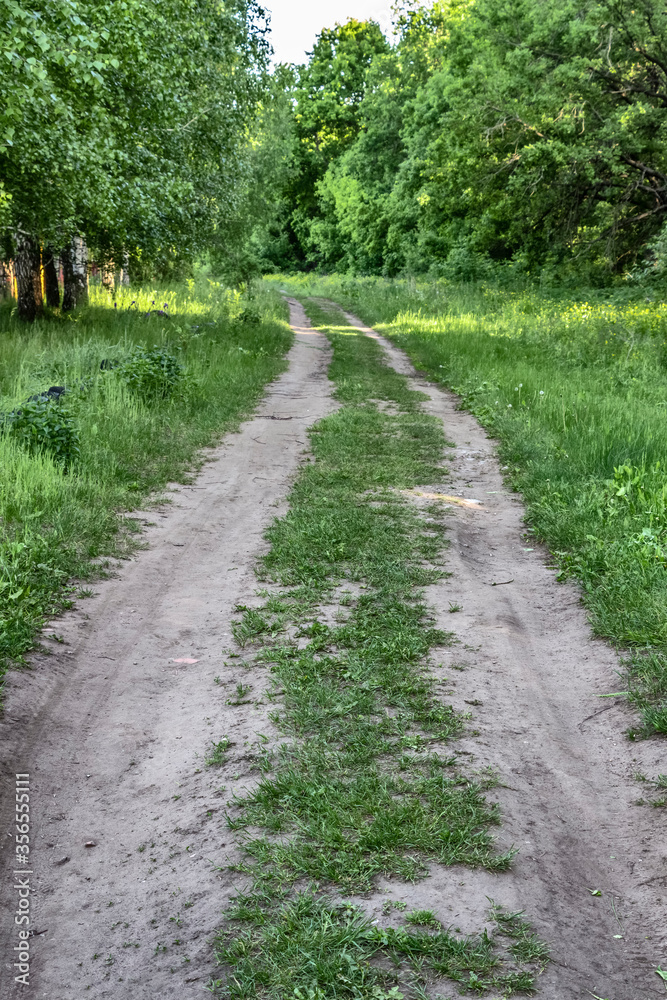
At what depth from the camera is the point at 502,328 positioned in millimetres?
17547

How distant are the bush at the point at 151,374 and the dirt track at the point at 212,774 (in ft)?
14.6

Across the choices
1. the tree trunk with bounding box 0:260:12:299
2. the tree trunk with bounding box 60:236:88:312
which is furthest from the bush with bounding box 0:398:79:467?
the tree trunk with bounding box 0:260:12:299

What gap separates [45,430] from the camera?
706 cm

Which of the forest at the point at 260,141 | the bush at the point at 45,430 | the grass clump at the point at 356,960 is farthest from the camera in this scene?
the forest at the point at 260,141

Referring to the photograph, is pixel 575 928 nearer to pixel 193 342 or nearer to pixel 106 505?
pixel 106 505

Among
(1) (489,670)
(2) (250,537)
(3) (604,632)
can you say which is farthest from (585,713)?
(2) (250,537)

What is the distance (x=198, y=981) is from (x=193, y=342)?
13.2 m

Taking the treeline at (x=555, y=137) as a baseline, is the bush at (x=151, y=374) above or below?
below

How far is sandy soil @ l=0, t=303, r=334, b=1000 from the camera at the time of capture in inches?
100

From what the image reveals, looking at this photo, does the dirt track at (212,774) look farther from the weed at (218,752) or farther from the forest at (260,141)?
the forest at (260,141)

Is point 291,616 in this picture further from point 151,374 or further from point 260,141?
point 260,141

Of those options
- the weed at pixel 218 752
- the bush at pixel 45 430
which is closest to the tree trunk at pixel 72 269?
the bush at pixel 45 430

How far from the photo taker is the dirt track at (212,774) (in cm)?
255

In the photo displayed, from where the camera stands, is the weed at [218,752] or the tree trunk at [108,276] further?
the tree trunk at [108,276]
